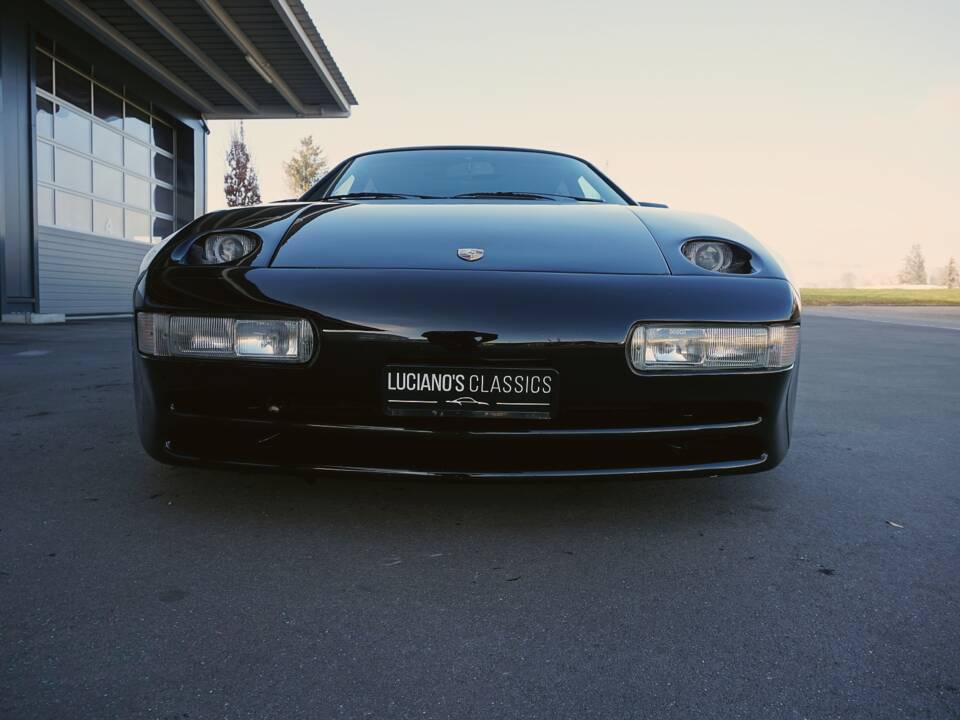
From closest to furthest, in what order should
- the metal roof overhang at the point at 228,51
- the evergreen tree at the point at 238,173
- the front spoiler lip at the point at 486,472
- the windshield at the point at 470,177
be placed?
1. the front spoiler lip at the point at 486,472
2. the windshield at the point at 470,177
3. the metal roof overhang at the point at 228,51
4. the evergreen tree at the point at 238,173

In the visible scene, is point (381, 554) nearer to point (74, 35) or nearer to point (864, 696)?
point (864, 696)

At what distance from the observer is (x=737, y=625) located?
130 cm

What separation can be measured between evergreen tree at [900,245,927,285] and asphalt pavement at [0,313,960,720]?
135100 mm

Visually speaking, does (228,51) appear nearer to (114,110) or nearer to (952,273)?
(114,110)

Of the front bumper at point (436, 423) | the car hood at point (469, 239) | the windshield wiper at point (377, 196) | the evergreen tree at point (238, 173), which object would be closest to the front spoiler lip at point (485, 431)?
the front bumper at point (436, 423)

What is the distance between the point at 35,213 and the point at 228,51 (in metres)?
3.70

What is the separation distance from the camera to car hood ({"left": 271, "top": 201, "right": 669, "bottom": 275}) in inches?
69.5

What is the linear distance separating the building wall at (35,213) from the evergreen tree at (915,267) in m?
130

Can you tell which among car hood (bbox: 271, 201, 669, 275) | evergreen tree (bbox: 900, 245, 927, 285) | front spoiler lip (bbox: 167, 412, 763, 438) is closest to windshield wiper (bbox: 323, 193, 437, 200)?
car hood (bbox: 271, 201, 669, 275)

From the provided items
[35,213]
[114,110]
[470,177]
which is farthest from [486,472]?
[114,110]

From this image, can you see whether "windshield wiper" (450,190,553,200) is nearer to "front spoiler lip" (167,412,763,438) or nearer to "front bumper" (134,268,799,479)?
"front bumper" (134,268,799,479)

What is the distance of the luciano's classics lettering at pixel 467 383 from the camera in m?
1.59

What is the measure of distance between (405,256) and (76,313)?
10.4m

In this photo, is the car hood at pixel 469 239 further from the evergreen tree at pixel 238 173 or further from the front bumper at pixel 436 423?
the evergreen tree at pixel 238 173
